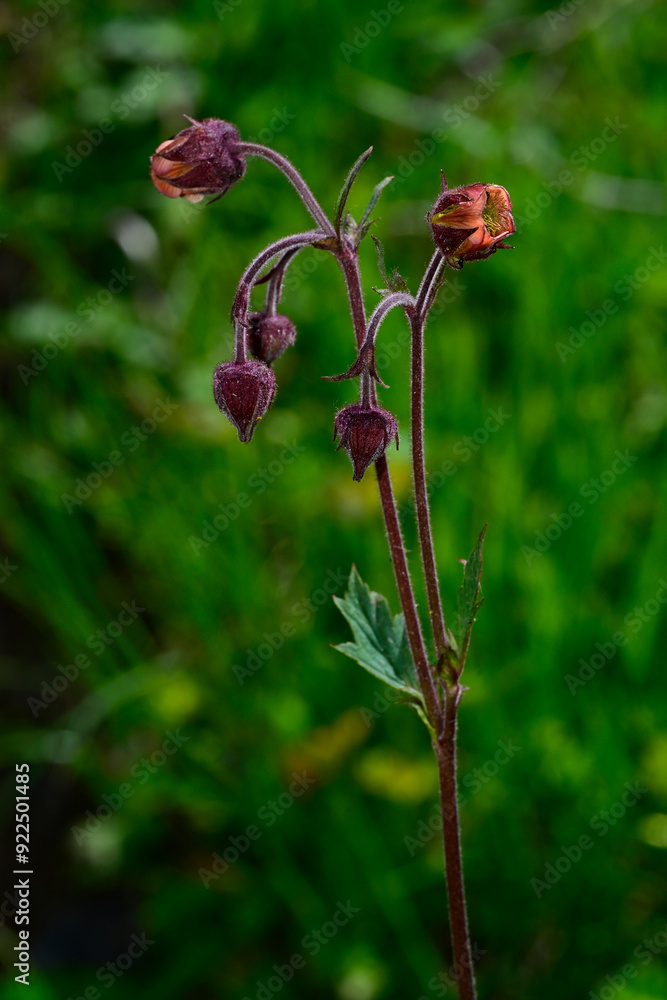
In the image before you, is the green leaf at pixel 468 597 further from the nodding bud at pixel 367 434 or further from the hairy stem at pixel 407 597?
the nodding bud at pixel 367 434

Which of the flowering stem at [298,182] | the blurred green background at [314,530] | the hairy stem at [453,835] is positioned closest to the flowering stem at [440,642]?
the hairy stem at [453,835]

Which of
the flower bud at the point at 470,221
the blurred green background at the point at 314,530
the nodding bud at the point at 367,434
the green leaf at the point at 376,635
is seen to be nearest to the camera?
the flower bud at the point at 470,221

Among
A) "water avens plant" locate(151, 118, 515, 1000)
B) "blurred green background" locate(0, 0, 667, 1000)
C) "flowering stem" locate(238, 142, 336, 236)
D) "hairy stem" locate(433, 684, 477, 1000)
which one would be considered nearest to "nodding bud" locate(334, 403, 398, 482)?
"water avens plant" locate(151, 118, 515, 1000)

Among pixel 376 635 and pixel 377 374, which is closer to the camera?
pixel 377 374

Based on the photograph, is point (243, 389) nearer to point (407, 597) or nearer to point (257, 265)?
point (257, 265)

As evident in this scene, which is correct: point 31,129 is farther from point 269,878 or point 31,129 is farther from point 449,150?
point 269,878

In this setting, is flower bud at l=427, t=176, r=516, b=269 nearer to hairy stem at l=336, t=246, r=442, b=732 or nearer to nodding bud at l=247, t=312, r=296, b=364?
hairy stem at l=336, t=246, r=442, b=732

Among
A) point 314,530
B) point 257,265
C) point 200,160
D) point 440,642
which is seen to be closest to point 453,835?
point 440,642
